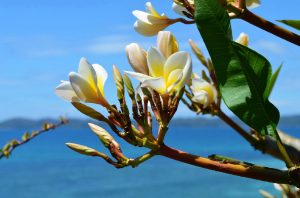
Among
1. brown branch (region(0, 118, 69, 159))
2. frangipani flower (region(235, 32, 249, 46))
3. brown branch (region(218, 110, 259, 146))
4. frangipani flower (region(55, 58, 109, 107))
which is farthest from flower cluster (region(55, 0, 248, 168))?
brown branch (region(0, 118, 69, 159))

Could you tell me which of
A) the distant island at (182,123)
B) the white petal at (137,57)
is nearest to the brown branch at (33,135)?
the white petal at (137,57)

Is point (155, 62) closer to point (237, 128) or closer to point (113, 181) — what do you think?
point (237, 128)


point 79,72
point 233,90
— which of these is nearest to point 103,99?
point 79,72

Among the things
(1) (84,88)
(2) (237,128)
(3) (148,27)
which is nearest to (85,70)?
(1) (84,88)

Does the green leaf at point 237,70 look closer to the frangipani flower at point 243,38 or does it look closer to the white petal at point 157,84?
the white petal at point 157,84

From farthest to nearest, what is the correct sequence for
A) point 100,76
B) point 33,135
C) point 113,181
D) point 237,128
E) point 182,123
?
1. point 182,123
2. point 113,181
3. point 33,135
4. point 237,128
5. point 100,76

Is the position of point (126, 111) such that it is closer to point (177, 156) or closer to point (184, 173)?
point (177, 156)
